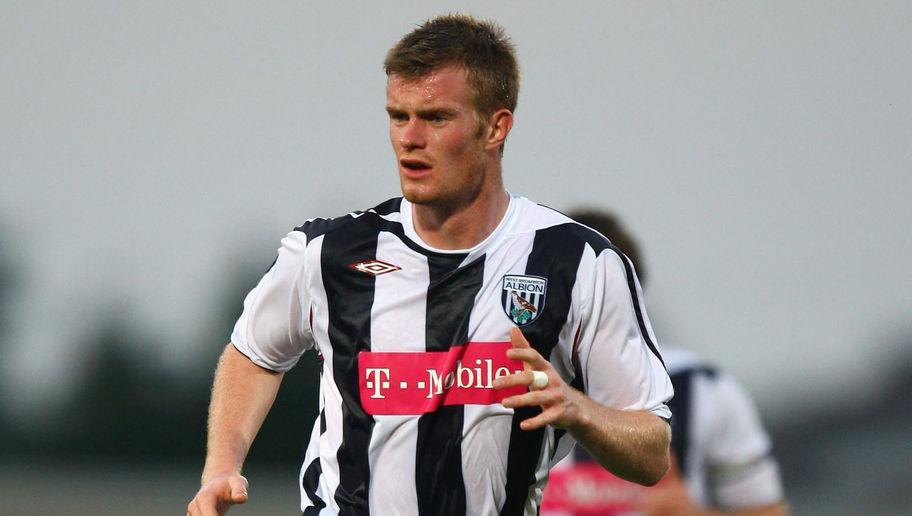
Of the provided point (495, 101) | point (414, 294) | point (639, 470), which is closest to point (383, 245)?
point (414, 294)

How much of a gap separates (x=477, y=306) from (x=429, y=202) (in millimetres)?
322

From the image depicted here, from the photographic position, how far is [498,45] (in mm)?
4164

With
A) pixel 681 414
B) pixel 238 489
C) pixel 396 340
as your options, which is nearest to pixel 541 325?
pixel 396 340

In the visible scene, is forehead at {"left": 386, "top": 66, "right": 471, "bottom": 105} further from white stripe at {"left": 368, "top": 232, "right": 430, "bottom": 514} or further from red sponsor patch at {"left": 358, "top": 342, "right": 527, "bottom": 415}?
red sponsor patch at {"left": 358, "top": 342, "right": 527, "bottom": 415}

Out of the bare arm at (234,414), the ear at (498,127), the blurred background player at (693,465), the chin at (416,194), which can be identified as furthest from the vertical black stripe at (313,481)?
the blurred background player at (693,465)

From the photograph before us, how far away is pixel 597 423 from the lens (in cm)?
371

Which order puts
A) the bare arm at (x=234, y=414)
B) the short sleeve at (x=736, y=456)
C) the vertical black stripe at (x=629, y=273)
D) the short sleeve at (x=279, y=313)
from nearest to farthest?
the bare arm at (x=234, y=414) < the vertical black stripe at (x=629, y=273) < the short sleeve at (x=279, y=313) < the short sleeve at (x=736, y=456)

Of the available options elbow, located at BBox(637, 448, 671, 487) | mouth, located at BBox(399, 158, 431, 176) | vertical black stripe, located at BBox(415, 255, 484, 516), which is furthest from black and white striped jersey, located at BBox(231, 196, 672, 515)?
mouth, located at BBox(399, 158, 431, 176)

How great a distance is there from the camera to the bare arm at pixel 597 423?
353 cm

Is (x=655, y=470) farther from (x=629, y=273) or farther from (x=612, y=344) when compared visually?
(x=629, y=273)

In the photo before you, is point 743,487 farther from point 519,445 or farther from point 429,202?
point 429,202

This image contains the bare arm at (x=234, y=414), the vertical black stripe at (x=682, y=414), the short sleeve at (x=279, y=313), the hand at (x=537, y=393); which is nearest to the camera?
the hand at (x=537, y=393)

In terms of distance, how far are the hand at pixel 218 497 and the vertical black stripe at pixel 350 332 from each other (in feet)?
1.09

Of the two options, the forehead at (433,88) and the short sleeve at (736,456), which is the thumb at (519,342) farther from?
the short sleeve at (736,456)
